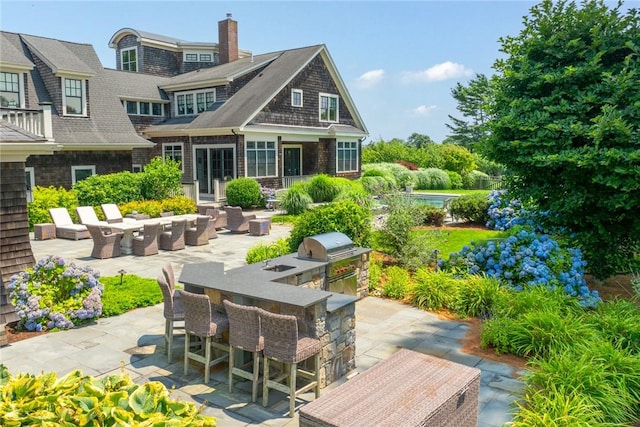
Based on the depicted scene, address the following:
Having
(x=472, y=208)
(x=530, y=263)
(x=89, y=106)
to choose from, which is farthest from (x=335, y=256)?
(x=89, y=106)

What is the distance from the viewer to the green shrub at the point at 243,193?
21.2m

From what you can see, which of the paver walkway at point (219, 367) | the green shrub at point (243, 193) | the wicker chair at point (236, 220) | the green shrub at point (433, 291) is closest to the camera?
the paver walkway at point (219, 367)

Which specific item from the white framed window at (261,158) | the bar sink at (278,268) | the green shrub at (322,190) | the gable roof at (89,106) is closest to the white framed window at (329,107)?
the white framed window at (261,158)

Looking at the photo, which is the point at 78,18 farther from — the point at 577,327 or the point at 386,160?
the point at 386,160

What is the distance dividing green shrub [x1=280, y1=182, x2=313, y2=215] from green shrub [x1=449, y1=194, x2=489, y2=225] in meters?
5.96

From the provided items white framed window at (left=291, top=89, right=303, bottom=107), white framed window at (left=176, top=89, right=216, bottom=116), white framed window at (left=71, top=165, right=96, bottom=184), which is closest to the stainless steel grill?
white framed window at (left=71, top=165, right=96, bottom=184)

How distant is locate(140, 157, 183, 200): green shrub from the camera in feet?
61.9

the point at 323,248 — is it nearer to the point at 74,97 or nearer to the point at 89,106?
the point at 74,97

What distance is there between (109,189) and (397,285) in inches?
512

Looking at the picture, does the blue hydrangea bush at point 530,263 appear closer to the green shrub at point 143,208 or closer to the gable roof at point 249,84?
the green shrub at point 143,208

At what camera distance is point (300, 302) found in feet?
16.3

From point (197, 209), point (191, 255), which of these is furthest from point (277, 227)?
point (191, 255)

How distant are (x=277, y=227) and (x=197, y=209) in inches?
137

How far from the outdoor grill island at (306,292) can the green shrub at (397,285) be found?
1531mm
